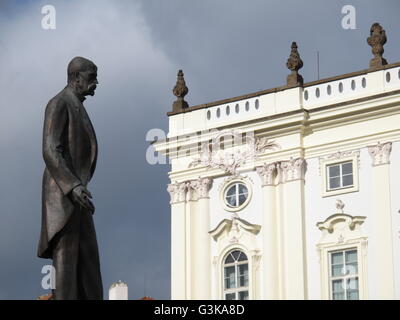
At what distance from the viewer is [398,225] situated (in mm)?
40500

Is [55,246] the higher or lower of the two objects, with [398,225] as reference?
lower

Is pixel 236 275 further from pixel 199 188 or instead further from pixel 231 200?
pixel 199 188

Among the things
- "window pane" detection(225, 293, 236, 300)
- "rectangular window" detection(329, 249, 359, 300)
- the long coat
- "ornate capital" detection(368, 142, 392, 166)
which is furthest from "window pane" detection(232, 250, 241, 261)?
the long coat

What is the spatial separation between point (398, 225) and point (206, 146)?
7197mm

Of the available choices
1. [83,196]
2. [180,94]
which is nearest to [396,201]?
[180,94]

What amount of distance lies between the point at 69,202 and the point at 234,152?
32212mm

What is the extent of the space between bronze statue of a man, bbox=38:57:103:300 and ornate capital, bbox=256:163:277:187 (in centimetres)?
3099

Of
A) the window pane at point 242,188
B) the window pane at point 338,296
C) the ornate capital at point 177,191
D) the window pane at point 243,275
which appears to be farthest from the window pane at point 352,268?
the ornate capital at point 177,191

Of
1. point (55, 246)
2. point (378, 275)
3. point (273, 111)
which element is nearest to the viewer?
point (55, 246)

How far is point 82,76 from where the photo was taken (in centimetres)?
1257

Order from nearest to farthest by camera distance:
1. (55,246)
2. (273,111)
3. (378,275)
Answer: (55,246) < (378,275) < (273,111)

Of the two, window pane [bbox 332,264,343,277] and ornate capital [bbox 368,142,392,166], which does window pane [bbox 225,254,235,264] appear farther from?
ornate capital [bbox 368,142,392,166]

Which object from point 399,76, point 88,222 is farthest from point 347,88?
point 88,222

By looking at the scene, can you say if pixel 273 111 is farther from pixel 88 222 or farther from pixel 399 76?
pixel 88 222
